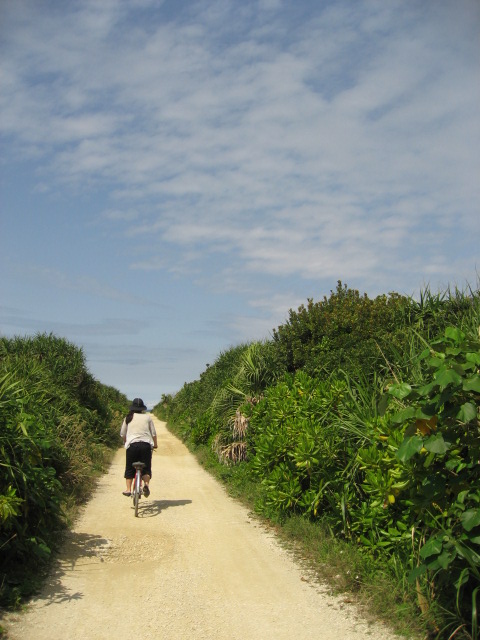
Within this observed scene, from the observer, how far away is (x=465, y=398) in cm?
465

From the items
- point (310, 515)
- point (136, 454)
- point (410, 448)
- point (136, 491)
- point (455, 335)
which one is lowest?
point (310, 515)

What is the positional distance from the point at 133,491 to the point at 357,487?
174 inches

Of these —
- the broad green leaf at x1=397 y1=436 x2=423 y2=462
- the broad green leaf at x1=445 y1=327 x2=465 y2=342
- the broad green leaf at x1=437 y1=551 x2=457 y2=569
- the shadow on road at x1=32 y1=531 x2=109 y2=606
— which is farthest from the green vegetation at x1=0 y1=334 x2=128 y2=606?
the broad green leaf at x1=445 y1=327 x2=465 y2=342

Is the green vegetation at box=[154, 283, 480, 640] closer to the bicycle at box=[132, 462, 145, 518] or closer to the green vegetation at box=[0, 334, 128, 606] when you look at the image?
the bicycle at box=[132, 462, 145, 518]

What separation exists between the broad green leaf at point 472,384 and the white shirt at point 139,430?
723 centimetres

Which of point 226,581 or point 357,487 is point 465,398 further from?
point 226,581

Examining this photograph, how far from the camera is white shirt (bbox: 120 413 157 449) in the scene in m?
10.7

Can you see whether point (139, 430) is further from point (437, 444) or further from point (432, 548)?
point (437, 444)

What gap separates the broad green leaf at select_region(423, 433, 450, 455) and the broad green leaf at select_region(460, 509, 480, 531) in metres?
0.47

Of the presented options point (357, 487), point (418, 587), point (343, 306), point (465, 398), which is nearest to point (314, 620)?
point (418, 587)

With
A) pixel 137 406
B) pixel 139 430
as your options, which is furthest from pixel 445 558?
pixel 137 406

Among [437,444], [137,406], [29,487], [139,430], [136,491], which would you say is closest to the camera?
[437,444]

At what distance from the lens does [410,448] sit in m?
4.64

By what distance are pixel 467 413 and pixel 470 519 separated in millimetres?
756
